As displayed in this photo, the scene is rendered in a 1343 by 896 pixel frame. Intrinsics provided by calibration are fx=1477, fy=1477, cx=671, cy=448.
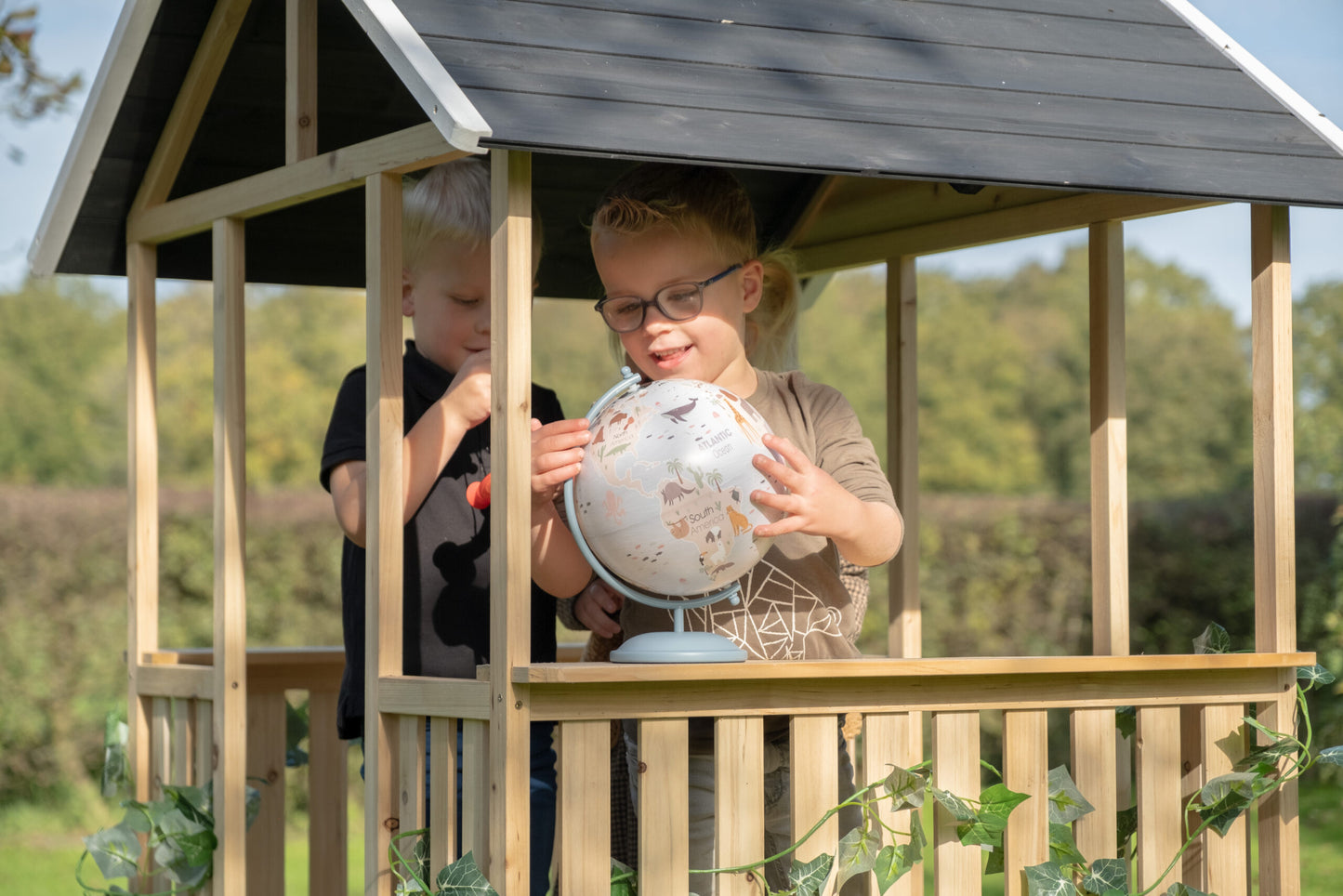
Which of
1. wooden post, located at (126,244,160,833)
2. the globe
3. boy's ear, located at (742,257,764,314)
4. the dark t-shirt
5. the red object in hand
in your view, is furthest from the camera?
wooden post, located at (126,244,160,833)

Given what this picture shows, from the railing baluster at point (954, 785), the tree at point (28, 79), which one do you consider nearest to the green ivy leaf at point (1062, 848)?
the railing baluster at point (954, 785)

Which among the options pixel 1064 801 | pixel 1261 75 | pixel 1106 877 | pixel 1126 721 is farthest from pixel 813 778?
pixel 1261 75

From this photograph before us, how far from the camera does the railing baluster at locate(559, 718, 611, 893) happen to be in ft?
9.71

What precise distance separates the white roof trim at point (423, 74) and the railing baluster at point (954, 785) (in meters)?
1.65

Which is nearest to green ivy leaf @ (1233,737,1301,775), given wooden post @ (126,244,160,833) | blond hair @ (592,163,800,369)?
blond hair @ (592,163,800,369)

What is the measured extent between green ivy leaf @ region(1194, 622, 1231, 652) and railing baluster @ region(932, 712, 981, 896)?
87 centimetres

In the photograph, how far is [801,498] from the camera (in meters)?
3.08

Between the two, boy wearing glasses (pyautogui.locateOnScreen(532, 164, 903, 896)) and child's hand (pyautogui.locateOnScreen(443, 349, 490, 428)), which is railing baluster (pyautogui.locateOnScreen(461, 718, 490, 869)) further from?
child's hand (pyautogui.locateOnScreen(443, 349, 490, 428))

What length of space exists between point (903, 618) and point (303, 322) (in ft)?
48.8

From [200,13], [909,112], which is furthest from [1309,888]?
[200,13]

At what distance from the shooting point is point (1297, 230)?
57.9 ft

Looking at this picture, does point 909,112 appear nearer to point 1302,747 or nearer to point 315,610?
point 1302,747

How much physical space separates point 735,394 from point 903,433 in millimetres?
1689

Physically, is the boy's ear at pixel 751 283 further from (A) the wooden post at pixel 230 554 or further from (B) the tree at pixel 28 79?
(B) the tree at pixel 28 79
